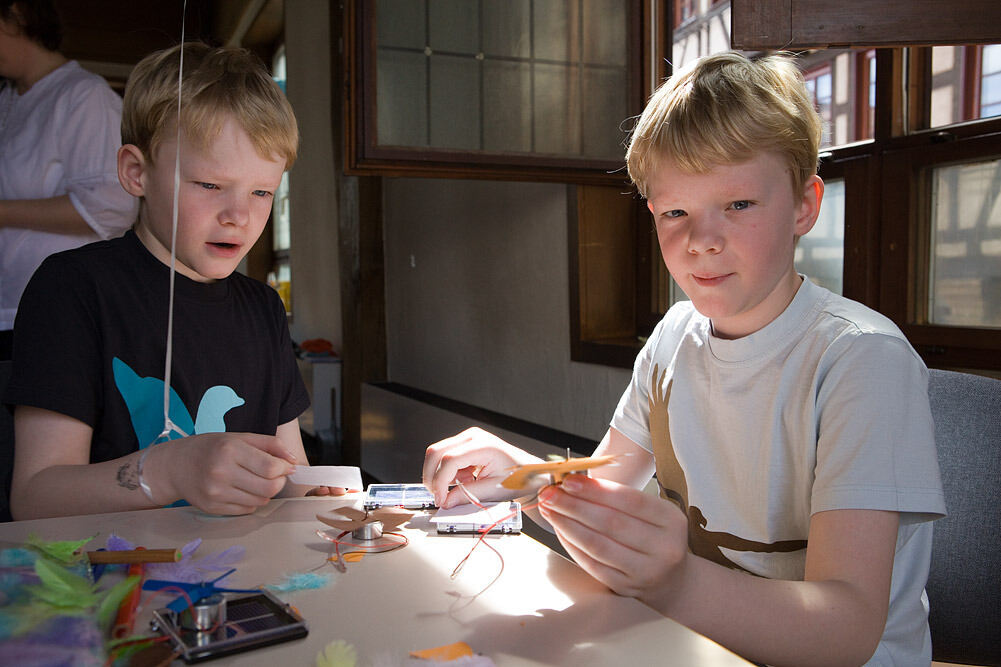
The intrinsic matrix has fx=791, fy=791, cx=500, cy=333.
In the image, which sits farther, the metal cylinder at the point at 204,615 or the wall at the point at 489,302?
the wall at the point at 489,302

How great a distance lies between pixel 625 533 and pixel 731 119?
50cm

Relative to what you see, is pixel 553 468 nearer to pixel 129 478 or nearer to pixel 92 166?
pixel 129 478

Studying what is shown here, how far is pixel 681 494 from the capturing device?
103 centimetres

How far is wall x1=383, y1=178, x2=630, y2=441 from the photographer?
9.32ft

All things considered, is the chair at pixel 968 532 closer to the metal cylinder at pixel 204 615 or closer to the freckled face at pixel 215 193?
the metal cylinder at pixel 204 615

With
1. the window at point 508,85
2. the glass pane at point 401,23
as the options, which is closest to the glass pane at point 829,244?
the window at point 508,85

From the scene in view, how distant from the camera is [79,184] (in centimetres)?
165

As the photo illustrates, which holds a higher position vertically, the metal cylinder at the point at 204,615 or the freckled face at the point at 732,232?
the freckled face at the point at 732,232

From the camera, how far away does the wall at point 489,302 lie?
2.84 metres

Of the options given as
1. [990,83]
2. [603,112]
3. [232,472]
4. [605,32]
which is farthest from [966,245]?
[232,472]

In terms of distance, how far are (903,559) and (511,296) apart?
2493mm

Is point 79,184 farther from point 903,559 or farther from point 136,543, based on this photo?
point 903,559

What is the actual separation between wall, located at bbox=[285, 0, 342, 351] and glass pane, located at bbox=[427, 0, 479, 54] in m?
2.23

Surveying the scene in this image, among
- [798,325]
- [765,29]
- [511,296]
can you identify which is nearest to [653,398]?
[798,325]
